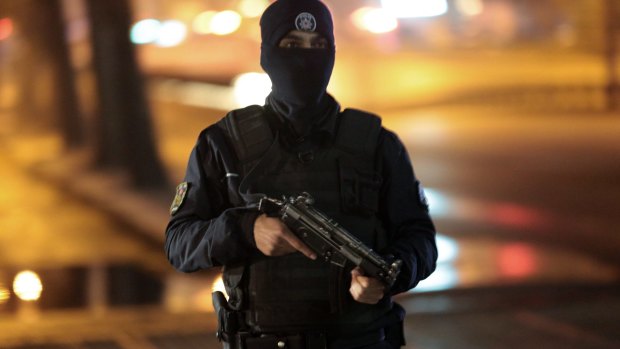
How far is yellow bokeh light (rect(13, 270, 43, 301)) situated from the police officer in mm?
5967

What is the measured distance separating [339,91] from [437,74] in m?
3.78

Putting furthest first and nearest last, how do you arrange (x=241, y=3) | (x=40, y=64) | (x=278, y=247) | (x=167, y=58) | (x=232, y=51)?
1. (x=241, y=3)
2. (x=167, y=58)
3. (x=232, y=51)
4. (x=40, y=64)
5. (x=278, y=247)

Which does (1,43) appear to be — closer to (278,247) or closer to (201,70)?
(201,70)

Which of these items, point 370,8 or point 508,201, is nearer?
point 508,201

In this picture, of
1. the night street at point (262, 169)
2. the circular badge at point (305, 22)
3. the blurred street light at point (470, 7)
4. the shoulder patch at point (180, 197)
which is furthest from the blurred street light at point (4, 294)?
the blurred street light at point (470, 7)

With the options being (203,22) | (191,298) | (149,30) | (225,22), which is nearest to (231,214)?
(191,298)

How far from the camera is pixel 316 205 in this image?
304 cm

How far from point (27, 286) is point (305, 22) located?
21.9ft

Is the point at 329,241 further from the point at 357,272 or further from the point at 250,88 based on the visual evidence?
the point at 250,88

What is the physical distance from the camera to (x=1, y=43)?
84.3ft

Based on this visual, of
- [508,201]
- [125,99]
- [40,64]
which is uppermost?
[40,64]

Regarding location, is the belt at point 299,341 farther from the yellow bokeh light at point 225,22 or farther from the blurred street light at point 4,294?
the yellow bokeh light at point 225,22

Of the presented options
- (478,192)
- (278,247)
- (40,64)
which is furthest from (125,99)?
(278,247)

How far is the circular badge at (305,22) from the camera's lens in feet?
10.0
